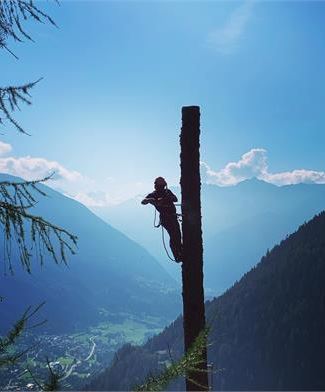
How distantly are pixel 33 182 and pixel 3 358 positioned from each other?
6.47 feet

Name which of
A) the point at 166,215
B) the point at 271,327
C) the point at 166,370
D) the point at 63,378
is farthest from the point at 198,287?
the point at 271,327

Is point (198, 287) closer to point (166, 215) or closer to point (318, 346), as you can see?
point (166, 215)

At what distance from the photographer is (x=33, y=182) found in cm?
520

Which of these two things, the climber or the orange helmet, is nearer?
the climber

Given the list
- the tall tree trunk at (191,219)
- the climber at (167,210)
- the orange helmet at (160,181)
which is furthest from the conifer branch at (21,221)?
the orange helmet at (160,181)

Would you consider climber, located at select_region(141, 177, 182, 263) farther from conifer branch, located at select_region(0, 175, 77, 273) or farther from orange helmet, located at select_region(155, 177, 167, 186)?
conifer branch, located at select_region(0, 175, 77, 273)

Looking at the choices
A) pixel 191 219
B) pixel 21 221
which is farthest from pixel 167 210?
pixel 21 221

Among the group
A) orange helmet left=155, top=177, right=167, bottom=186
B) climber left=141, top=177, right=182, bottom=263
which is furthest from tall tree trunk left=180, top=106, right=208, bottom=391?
orange helmet left=155, top=177, right=167, bottom=186

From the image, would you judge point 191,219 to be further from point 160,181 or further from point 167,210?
point 160,181

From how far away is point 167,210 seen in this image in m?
9.95

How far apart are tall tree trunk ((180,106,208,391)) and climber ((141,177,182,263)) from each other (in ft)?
3.65

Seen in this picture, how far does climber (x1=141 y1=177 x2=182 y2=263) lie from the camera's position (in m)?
9.74

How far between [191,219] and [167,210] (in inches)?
63.2

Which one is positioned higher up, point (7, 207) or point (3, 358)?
point (7, 207)
